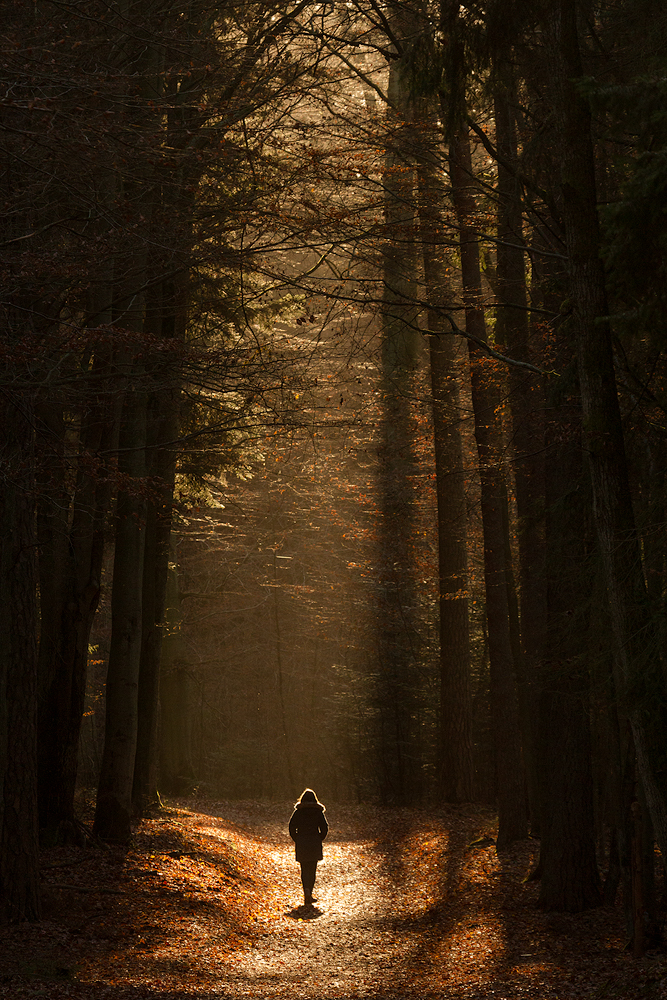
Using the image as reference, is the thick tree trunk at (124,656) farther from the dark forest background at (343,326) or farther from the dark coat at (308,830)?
the dark coat at (308,830)

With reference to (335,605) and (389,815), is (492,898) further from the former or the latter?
(335,605)

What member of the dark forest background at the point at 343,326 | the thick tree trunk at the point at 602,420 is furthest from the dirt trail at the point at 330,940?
the thick tree trunk at the point at 602,420

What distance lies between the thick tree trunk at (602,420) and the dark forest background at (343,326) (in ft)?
0.08

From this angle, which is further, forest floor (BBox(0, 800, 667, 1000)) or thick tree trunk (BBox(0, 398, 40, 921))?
thick tree trunk (BBox(0, 398, 40, 921))

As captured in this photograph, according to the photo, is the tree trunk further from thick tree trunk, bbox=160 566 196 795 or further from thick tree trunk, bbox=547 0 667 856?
thick tree trunk, bbox=547 0 667 856

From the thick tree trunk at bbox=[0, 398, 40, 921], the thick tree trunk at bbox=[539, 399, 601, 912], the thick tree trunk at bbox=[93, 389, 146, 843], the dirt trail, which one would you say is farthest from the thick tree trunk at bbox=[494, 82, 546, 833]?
the thick tree trunk at bbox=[0, 398, 40, 921]

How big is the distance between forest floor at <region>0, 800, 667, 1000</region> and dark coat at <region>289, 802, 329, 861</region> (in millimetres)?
751

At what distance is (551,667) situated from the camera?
9406mm

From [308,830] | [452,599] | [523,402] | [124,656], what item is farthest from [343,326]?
[308,830]

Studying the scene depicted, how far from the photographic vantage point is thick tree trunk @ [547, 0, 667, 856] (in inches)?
262

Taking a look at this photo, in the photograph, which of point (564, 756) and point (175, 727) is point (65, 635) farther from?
point (175, 727)

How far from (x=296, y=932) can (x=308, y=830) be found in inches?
61.6

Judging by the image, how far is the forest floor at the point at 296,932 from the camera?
7891mm

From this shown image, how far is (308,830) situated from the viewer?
12336 millimetres
